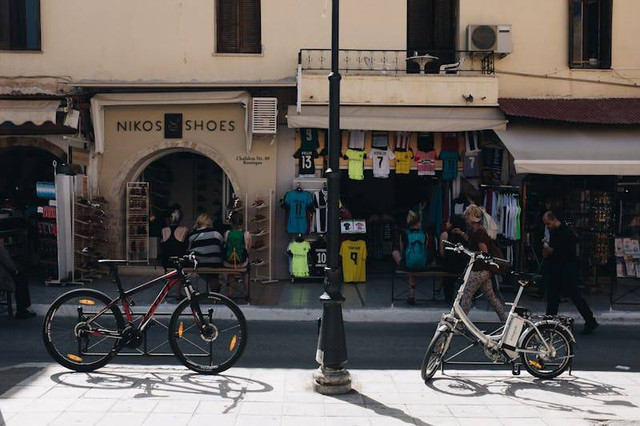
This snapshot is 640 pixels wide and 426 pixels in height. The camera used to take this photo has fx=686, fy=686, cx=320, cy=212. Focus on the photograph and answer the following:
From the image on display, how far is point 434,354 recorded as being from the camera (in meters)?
7.09

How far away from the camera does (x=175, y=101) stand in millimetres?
14031

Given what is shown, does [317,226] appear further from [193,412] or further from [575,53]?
[193,412]

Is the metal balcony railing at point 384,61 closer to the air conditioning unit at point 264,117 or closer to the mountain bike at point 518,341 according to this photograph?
the air conditioning unit at point 264,117

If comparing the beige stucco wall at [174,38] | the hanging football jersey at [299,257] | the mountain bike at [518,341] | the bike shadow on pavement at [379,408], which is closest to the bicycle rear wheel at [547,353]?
the mountain bike at [518,341]

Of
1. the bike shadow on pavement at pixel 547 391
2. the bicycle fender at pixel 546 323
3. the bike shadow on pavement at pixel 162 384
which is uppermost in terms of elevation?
the bicycle fender at pixel 546 323

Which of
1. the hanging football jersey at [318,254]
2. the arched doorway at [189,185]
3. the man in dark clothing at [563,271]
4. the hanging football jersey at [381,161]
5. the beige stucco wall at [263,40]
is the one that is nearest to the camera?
the man in dark clothing at [563,271]

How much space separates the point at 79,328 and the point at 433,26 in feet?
34.1

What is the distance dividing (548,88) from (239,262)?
751 centimetres

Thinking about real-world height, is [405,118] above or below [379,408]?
above

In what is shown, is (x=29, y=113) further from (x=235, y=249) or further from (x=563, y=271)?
(x=563, y=271)

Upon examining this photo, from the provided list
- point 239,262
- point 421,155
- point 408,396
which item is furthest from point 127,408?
point 421,155

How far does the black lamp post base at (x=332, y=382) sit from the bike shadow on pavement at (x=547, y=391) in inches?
36.7

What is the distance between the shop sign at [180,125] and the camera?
14.3 metres

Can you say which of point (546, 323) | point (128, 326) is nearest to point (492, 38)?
point (546, 323)
